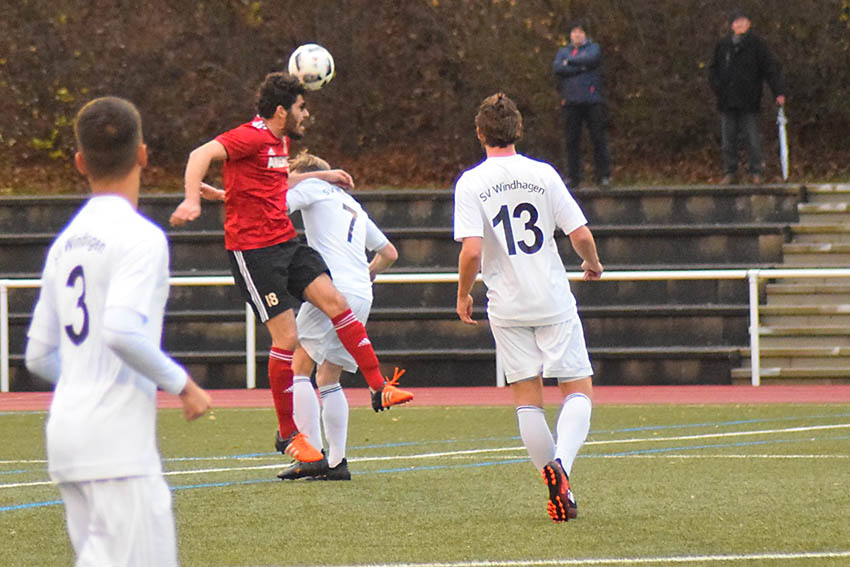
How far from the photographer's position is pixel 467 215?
7.30 metres

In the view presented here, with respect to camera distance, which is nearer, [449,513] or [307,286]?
[449,513]

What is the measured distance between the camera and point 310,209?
30.5 ft

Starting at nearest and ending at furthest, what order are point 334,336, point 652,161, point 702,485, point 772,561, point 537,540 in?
point 772,561 < point 537,540 < point 702,485 < point 334,336 < point 652,161

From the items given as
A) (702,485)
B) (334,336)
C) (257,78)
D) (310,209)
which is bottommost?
(702,485)

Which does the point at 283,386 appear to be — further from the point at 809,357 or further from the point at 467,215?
the point at 809,357

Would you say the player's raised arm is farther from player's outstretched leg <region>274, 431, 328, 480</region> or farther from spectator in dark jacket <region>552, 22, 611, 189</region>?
spectator in dark jacket <region>552, 22, 611, 189</region>

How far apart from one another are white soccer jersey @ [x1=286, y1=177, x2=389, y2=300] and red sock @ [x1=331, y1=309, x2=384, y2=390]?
2.04 ft

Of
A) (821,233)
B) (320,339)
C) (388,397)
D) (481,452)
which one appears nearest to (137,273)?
(388,397)

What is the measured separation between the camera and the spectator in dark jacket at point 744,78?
18.4 metres

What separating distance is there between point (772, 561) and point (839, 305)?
11.3m

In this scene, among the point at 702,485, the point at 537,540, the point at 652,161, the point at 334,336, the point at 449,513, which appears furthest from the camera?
the point at 652,161

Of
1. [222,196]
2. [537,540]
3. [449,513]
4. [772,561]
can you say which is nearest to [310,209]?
[222,196]

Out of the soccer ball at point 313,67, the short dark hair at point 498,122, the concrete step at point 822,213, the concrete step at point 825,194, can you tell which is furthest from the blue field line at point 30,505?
the concrete step at point 825,194

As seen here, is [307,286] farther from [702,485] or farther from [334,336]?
[702,485]
